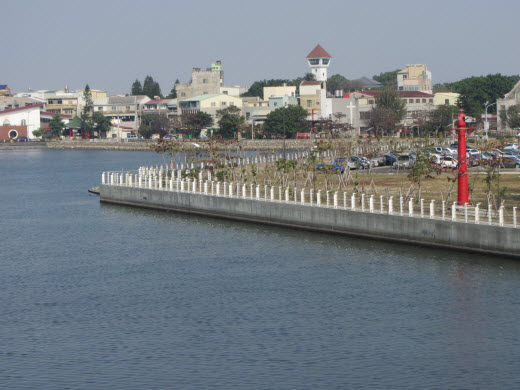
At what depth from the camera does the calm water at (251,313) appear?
72.5 ft

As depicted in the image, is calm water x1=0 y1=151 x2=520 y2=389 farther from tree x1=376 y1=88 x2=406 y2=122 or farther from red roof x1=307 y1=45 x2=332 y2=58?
red roof x1=307 y1=45 x2=332 y2=58

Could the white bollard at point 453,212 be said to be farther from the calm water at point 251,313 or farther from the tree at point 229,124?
the tree at point 229,124

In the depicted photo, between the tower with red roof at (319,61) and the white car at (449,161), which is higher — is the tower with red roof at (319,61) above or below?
above

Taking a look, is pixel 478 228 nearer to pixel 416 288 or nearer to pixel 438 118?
pixel 416 288

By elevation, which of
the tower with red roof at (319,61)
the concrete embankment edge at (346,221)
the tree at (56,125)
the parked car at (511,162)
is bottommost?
the concrete embankment edge at (346,221)

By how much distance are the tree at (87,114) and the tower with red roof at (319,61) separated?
4471cm

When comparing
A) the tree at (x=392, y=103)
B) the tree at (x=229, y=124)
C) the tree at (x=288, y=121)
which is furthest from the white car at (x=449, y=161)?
the tree at (x=229, y=124)

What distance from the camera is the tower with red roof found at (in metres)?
166

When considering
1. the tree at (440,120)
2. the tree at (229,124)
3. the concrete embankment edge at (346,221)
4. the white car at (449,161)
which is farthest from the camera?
the tree at (229,124)

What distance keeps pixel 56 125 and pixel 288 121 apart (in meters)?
59.0

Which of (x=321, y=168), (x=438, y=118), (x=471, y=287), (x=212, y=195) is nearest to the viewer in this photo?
(x=471, y=287)

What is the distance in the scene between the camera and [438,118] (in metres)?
117

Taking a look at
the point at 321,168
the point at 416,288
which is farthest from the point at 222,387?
the point at 321,168

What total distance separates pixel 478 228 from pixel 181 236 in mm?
16581
